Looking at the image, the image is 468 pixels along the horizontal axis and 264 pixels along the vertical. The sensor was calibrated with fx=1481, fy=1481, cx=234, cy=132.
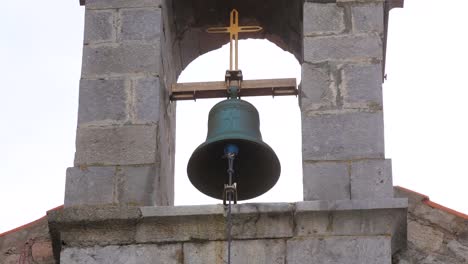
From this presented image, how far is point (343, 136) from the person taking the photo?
7578mm

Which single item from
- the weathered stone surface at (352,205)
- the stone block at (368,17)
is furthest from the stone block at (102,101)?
the stone block at (368,17)

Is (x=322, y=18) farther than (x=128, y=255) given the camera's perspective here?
Yes

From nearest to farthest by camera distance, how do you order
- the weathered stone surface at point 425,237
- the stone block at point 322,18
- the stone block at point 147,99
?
the stone block at point 147,99
the stone block at point 322,18
the weathered stone surface at point 425,237

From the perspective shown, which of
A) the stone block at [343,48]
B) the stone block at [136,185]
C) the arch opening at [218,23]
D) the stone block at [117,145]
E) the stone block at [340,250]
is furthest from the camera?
the arch opening at [218,23]

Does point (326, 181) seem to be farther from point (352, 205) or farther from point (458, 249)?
point (458, 249)

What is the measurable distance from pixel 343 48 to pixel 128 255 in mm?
1640

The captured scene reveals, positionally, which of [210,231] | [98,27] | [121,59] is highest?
[98,27]

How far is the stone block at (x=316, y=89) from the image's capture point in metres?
7.70

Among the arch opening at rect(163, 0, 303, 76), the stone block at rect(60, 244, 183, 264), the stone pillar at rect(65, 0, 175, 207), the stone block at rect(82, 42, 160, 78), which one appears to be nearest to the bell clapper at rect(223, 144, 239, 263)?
the stone block at rect(60, 244, 183, 264)

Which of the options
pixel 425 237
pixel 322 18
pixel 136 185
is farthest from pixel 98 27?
pixel 425 237

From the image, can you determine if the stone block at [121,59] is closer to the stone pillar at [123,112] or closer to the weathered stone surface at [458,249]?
the stone pillar at [123,112]

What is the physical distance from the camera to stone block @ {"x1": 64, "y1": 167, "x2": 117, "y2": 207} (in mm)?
7504

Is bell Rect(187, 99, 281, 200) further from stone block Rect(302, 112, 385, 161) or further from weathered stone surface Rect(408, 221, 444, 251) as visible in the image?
weathered stone surface Rect(408, 221, 444, 251)

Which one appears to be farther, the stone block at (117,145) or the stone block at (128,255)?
the stone block at (117,145)
